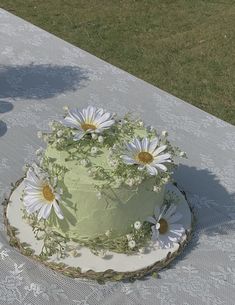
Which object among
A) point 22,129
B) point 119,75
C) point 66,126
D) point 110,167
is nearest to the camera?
point 110,167

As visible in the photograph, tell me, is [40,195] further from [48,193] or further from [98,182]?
[98,182]

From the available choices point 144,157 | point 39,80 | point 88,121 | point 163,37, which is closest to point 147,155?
point 144,157

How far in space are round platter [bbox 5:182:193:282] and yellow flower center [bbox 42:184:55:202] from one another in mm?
170

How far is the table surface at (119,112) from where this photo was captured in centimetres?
154

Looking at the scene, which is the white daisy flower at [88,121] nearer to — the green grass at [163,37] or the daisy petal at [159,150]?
the daisy petal at [159,150]

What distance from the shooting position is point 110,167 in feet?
Answer: 4.90

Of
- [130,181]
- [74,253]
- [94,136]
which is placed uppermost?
[94,136]

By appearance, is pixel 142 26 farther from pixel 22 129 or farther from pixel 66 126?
pixel 66 126

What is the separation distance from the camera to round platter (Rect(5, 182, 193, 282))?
1.51 meters

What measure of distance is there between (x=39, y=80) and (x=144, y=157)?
1.23 metres

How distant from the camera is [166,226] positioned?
1661mm

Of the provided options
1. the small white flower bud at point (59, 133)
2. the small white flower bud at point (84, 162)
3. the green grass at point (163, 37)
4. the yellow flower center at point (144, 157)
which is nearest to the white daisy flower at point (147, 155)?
the yellow flower center at point (144, 157)

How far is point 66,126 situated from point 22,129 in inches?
25.5

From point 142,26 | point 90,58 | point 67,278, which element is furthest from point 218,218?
point 142,26
